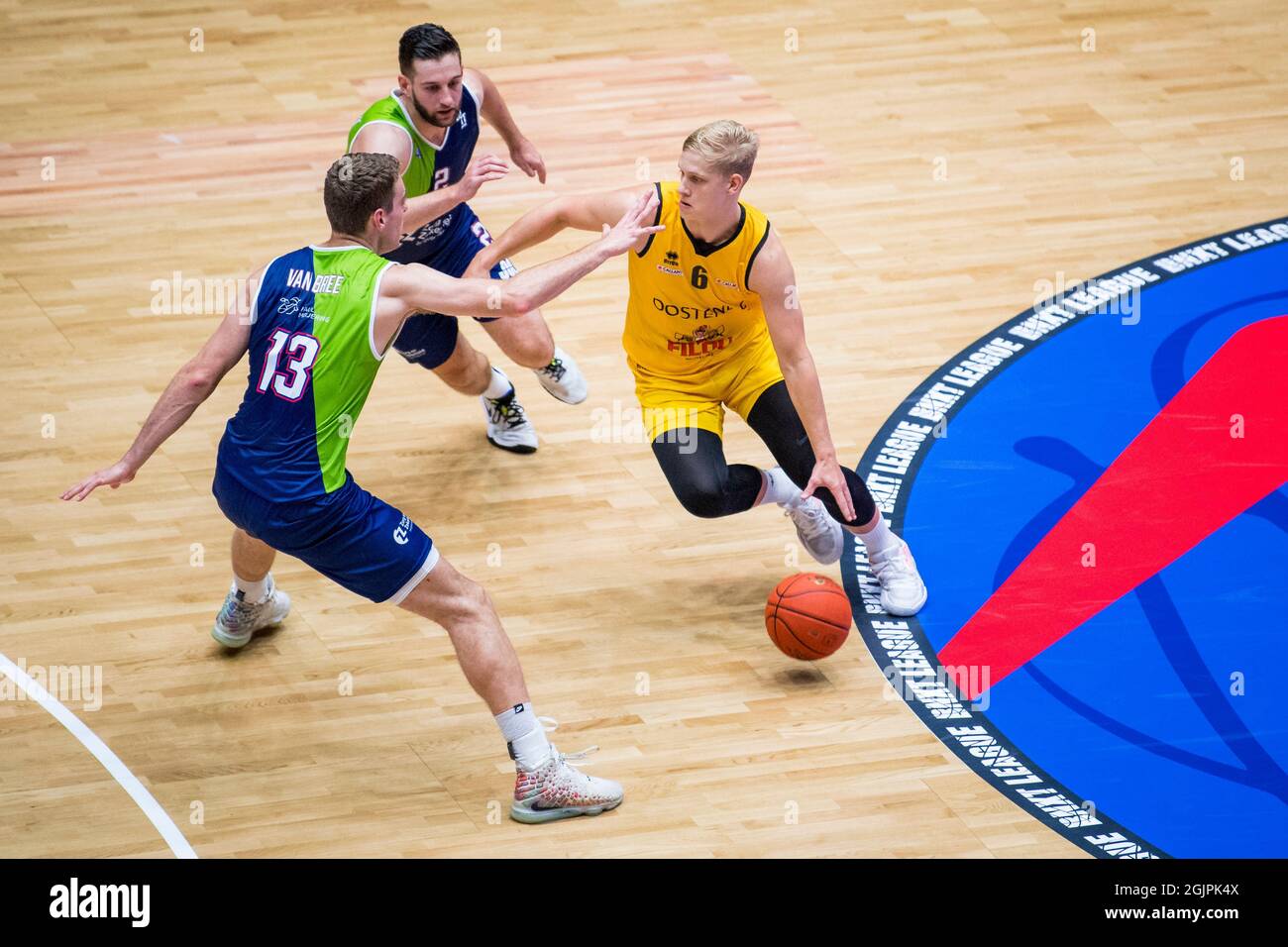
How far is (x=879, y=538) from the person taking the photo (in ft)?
24.5

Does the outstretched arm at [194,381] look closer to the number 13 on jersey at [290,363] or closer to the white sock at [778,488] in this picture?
the number 13 on jersey at [290,363]

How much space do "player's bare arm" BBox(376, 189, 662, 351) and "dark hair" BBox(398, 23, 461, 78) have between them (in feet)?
5.93

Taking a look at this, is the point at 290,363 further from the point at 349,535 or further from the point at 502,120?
the point at 502,120

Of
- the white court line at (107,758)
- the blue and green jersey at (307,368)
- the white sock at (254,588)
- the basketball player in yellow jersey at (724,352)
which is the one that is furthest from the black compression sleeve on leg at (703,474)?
the white court line at (107,758)

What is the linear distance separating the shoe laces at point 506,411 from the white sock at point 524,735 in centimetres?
253

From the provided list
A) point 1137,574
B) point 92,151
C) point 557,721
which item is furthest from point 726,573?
point 92,151

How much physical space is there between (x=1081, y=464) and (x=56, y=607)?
4.72m

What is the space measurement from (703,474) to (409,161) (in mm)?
1954

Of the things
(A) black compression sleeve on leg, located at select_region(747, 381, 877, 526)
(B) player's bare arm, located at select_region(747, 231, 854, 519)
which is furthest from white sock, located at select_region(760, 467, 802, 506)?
(B) player's bare arm, located at select_region(747, 231, 854, 519)

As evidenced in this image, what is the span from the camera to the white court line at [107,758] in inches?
249

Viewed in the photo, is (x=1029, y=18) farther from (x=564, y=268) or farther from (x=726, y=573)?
(x=564, y=268)

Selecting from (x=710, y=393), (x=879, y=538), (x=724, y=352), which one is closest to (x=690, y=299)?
(x=724, y=352)

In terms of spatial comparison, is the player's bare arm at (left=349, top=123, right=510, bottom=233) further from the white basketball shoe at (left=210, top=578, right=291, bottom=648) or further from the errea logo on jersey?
the white basketball shoe at (left=210, top=578, right=291, bottom=648)

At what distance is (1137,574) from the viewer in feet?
25.4
